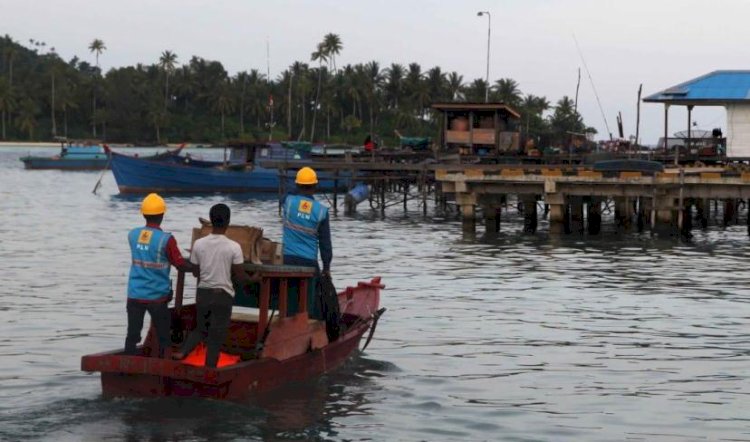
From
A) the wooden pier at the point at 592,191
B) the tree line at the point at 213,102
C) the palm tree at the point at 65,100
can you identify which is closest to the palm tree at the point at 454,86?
the tree line at the point at 213,102

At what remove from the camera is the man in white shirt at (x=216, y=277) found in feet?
38.9

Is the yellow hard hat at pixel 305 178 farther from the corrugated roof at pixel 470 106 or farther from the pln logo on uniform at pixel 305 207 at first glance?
the corrugated roof at pixel 470 106

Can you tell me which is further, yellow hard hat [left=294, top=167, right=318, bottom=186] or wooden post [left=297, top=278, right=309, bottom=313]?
yellow hard hat [left=294, top=167, right=318, bottom=186]

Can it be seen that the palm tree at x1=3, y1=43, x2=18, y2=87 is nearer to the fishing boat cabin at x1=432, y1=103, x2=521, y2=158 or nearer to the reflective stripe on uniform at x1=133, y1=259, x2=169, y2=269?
the fishing boat cabin at x1=432, y1=103, x2=521, y2=158

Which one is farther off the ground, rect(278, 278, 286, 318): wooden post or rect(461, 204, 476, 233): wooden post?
rect(278, 278, 286, 318): wooden post

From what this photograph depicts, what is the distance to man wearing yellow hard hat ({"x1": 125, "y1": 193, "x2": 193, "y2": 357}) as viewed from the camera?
1184 cm

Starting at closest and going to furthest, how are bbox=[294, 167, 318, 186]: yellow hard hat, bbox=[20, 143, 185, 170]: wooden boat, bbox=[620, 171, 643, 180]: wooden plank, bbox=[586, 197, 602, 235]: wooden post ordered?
bbox=[294, 167, 318, 186]: yellow hard hat
bbox=[620, 171, 643, 180]: wooden plank
bbox=[586, 197, 602, 235]: wooden post
bbox=[20, 143, 185, 170]: wooden boat

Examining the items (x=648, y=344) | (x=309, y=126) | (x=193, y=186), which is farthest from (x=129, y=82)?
(x=648, y=344)

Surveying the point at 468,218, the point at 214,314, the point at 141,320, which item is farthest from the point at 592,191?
the point at 141,320

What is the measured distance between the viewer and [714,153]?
4422cm

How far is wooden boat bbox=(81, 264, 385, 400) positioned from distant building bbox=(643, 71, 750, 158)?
3050 centimetres

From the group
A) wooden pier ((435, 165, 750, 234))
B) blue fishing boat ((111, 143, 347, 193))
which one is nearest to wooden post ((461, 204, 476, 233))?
wooden pier ((435, 165, 750, 234))

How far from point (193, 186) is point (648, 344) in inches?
2067

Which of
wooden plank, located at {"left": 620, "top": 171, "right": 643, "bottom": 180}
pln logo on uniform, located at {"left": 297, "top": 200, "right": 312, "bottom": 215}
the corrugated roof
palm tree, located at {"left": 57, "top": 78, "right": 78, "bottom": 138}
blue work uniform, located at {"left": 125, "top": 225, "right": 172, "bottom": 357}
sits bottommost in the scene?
blue work uniform, located at {"left": 125, "top": 225, "right": 172, "bottom": 357}
